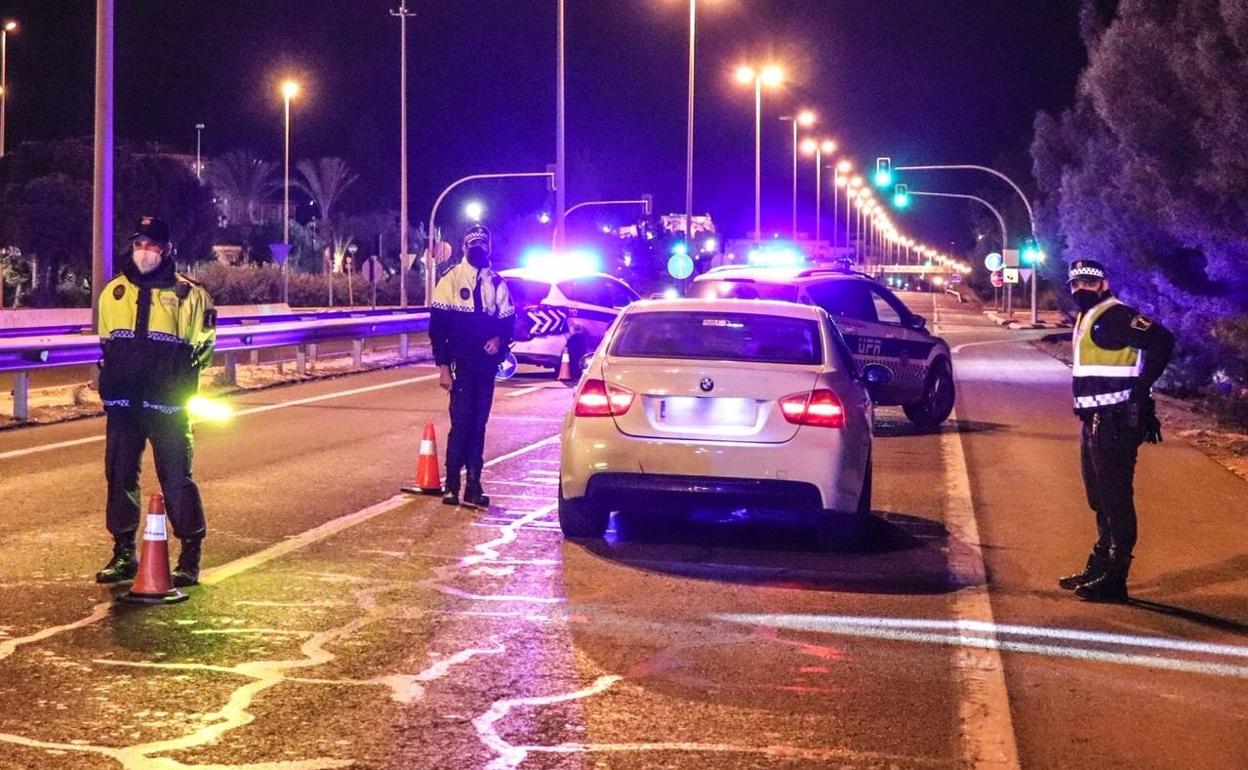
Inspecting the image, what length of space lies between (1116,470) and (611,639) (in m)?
2.87

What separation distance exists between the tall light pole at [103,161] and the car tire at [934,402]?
32.0 feet

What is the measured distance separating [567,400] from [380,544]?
10899 millimetres

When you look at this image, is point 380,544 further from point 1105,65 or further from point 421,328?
point 421,328

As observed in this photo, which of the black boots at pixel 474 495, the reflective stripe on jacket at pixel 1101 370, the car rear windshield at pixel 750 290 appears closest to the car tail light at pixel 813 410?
the reflective stripe on jacket at pixel 1101 370

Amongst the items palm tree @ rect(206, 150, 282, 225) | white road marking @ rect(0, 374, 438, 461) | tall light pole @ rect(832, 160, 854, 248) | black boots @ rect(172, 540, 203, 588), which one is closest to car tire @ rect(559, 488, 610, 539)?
black boots @ rect(172, 540, 203, 588)

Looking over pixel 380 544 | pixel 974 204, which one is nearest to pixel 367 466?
pixel 380 544

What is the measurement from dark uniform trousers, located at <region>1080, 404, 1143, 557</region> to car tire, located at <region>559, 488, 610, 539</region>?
2.80 m

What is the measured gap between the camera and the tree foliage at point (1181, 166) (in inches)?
694

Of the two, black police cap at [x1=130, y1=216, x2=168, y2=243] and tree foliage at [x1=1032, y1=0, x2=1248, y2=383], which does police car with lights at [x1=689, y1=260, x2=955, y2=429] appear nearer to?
tree foliage at [x1=1032, y1=0, x2=1248, y2=383]

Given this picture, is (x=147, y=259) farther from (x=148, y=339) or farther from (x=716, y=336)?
(x=716, y=336)

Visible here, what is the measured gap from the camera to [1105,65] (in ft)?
70.9

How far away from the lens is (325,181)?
88000 millimetres

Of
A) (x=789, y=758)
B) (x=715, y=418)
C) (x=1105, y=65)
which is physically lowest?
(x=789, y=758)

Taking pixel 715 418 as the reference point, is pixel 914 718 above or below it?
below
